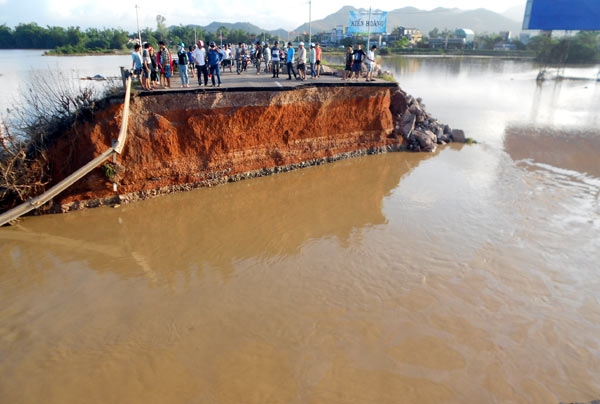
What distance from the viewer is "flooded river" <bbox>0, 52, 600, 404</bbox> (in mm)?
5594

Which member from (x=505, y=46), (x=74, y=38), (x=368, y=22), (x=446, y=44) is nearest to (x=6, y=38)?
(x=74, y=38)

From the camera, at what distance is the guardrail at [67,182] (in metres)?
9.59

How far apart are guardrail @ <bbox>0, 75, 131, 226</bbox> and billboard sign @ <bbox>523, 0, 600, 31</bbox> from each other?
124 ft

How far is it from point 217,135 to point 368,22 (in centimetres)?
1393

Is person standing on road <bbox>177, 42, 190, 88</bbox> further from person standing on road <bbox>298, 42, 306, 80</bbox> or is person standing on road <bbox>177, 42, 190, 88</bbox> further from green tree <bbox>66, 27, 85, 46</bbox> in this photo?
green tree <bbox>66, 27, 85, 46</bbox>

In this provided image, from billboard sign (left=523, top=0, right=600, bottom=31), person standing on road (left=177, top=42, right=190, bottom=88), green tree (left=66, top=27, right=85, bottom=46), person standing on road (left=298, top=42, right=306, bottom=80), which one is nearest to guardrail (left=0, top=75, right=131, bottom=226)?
person standing on road (left=177, top=42, right=190, bottom=88)

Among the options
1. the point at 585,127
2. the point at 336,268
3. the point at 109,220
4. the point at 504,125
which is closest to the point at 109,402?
the point at 336,268

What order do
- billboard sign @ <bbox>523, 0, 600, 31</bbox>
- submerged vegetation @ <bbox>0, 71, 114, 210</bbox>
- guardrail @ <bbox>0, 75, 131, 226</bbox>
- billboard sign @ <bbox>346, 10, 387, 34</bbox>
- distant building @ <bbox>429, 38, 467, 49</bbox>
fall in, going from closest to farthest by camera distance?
1. guardrail @ <bbox>0, 75, 131, 226</bbox>
2. submerged vegetation @ <bbox>0, 71, 114, 210</bbox>
3. billboard sign @ <bbox>346, 10, 387, 34</bbox>
4. billboard sign @ <bbox>523, 0, 600, 31</bbox>
5. distant building @ <bbox>429, 38, 467, 49</bbox>

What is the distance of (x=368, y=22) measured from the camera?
21.4 meters

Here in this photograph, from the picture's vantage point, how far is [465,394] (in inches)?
213

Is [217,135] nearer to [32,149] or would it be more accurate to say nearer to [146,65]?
[146,65]

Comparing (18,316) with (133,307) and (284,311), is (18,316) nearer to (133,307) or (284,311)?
(133,307)

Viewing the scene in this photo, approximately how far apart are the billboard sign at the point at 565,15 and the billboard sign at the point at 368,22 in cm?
2121

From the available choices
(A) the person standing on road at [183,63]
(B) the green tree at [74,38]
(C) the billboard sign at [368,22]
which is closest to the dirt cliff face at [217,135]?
(A) the person standing on road at [183,63]
